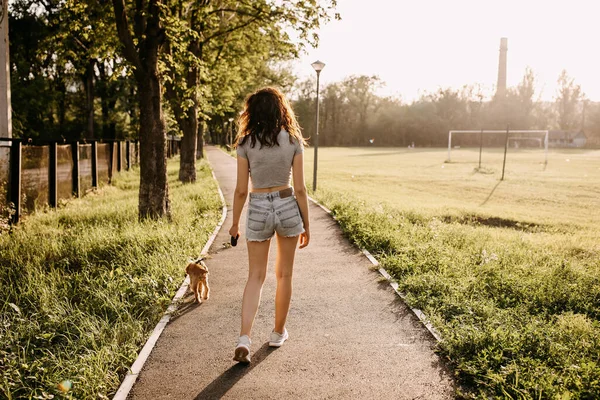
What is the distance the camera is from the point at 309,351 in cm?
397

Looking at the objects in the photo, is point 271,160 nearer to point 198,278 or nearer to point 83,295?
point 198,278

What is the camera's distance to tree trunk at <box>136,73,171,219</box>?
9.05 meters

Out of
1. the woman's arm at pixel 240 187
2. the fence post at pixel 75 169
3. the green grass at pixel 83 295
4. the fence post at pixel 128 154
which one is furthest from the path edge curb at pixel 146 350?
the fence post at pixel 128 154

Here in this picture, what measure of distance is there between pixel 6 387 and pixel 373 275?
4.18 meters

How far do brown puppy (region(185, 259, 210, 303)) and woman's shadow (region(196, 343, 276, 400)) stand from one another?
1331 millimetres

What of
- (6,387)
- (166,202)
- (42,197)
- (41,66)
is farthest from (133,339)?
(41,66)

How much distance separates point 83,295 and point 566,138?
95601mm

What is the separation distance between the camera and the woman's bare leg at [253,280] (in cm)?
365

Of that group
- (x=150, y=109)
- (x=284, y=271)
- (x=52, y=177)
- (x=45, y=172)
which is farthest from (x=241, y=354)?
(x=52, y=177)

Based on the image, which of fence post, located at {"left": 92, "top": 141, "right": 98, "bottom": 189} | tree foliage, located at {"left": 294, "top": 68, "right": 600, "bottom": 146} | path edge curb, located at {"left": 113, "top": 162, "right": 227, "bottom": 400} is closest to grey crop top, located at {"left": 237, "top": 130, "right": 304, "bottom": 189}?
path edge curb, located at {"left": 113, "top": 162, "right": 227, "bottom": 400}

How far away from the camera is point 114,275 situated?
5688mm

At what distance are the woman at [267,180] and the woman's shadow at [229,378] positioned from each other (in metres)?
0.07

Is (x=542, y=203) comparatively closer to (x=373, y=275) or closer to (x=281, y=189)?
(x=373, y=275)

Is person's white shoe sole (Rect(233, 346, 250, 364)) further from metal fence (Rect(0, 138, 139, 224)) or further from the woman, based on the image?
metal fence (Rect(0, 138, 139, 224))
